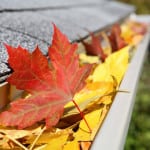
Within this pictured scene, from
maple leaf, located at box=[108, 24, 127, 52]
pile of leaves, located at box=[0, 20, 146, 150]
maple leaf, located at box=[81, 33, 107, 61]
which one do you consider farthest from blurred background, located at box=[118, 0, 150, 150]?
pile of leaves, located at box=[0, 20, 146, 150]

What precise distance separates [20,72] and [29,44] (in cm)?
24

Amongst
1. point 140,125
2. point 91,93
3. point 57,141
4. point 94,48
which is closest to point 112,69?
point 91,93

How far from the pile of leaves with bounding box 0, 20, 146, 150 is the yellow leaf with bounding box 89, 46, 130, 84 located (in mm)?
186

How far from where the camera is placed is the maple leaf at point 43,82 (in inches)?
31.9

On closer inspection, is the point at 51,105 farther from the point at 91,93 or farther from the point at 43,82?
the point at 91,93

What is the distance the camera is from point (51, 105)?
33.6 inches

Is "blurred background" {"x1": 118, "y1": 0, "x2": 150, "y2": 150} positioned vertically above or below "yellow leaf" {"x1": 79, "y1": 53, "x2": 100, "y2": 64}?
below

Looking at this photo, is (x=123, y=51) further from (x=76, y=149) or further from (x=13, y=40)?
(x=76, y=149)

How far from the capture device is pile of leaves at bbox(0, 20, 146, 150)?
2.63 feet

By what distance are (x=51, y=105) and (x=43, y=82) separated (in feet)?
0.19

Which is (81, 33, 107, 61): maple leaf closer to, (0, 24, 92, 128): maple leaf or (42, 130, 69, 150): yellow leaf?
(0, 24, 92, 128): maple leaf

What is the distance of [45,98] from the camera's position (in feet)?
2.81

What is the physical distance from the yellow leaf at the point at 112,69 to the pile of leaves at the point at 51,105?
0.19m

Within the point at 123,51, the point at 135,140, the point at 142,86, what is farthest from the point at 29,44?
the point at 142,86
